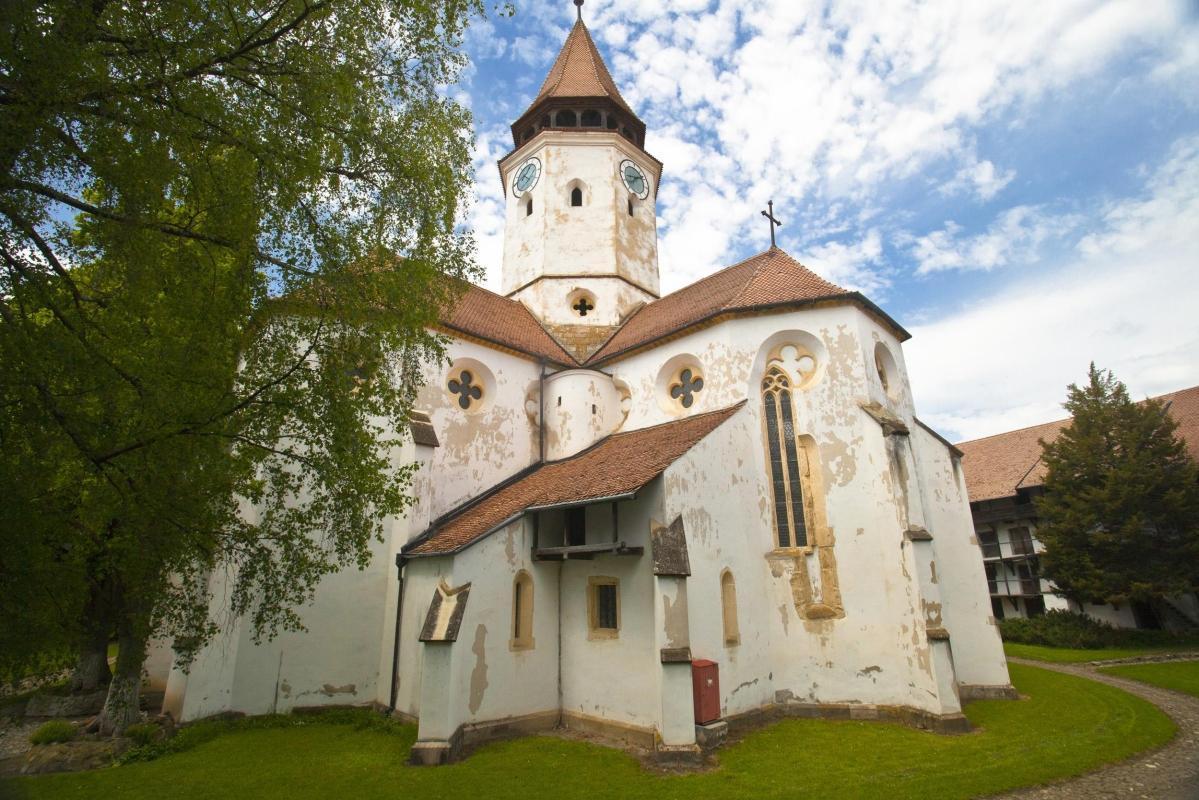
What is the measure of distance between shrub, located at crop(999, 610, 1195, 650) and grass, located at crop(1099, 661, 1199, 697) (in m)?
3.84

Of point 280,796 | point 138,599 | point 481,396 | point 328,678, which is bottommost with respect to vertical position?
point 280,796

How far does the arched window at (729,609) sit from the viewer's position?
1158cm

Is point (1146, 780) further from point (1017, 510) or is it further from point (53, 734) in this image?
point (1017, 510)

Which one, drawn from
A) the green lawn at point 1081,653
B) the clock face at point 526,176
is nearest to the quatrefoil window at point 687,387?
the clock face at point 526,176

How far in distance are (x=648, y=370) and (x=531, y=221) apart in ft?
29.9

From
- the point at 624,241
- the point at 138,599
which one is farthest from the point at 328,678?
the point at 624,241

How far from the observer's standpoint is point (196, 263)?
241 inches

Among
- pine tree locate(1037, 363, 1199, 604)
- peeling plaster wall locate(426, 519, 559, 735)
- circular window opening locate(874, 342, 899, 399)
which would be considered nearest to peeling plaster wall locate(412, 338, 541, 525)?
peeling plaster wall locate(426, 519, 559, 735)

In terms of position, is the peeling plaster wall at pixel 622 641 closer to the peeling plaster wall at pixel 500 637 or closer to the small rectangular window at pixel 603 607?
the small rectangular window at pixel 603 607

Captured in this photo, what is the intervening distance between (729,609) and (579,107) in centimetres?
1900

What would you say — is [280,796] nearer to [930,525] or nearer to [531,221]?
[930,525]

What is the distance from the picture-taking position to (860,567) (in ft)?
40.2

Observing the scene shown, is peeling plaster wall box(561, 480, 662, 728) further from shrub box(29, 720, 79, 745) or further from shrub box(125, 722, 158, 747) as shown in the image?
shrub box(29, 720, 79, 745)

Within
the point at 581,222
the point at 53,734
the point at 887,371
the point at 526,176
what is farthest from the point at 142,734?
the point at 526,176
